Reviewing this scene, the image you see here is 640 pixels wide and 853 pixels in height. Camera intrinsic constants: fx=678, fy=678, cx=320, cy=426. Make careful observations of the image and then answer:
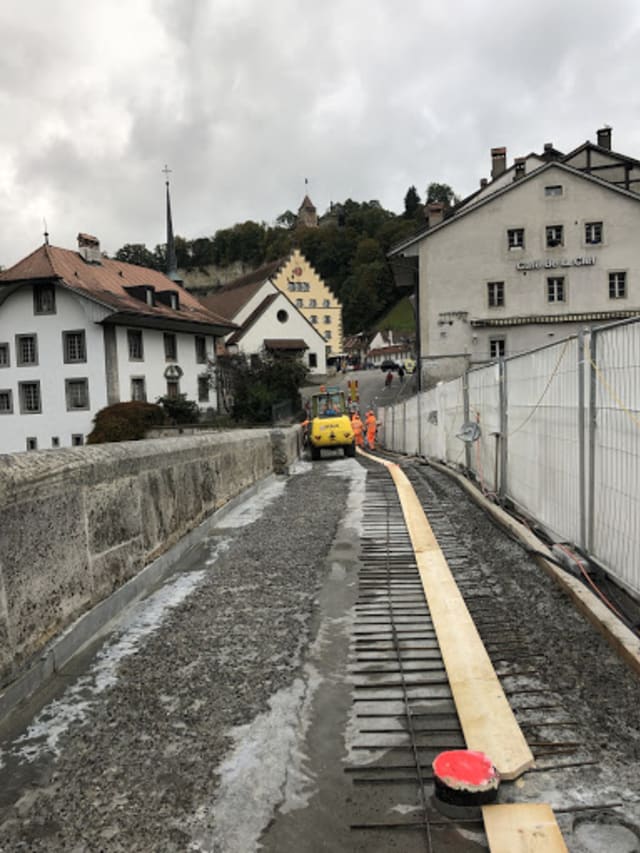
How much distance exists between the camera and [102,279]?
1774 inches

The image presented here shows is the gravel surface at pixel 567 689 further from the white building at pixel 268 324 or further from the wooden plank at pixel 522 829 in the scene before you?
the white building at pixel 268 324

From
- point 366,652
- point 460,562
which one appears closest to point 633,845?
point 366,652

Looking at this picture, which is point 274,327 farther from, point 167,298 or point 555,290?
point 555,290

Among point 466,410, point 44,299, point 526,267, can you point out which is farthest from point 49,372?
point 466,410

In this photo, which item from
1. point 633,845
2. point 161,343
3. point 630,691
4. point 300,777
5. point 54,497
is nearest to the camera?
point 633,845

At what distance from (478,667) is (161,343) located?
4386 centimetres

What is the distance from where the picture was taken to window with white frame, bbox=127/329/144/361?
42.8 metres

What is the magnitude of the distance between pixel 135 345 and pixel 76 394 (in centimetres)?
478

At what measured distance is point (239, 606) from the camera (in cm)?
503

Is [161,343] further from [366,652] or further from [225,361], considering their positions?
[366,652]

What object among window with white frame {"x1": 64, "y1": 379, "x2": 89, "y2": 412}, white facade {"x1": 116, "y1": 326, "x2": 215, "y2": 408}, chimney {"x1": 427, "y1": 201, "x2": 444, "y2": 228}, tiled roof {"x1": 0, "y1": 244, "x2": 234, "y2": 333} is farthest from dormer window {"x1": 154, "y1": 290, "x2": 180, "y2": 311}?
chimney {"x1": 427, "y1": 201, "x2": 444, "y2": 228}

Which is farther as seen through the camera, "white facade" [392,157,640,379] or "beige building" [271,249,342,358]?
"beige building" [271,249,342,358]

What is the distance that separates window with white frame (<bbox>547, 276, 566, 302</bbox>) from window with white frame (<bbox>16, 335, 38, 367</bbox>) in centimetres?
3113

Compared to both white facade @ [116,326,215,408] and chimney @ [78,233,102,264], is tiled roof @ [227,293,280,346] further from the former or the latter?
chimney @ [78,233,102,264]
